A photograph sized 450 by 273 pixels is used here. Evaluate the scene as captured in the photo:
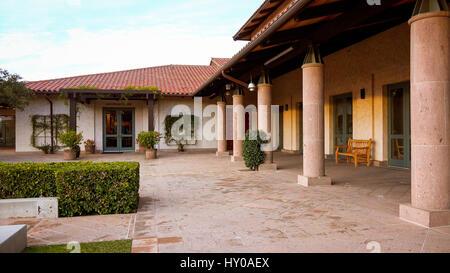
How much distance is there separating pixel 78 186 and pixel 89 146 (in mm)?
12288

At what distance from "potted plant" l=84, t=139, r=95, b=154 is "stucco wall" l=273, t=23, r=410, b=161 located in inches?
450

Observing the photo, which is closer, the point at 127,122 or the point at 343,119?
the point at 343,119

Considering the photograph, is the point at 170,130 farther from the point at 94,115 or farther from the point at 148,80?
the point at 94,115

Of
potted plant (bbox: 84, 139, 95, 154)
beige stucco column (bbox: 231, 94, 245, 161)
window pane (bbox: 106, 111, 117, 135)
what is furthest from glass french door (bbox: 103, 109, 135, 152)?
beige stucco column (bbox: 231, 94, 245, 161)

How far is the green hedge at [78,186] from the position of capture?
13.6 ft

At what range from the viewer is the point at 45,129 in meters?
15.4

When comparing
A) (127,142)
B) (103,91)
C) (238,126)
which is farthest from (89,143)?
(238,126)

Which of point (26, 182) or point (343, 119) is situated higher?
point (343, 119)

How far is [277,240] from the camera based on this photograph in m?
3.10

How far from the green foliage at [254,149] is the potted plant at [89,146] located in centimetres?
1013

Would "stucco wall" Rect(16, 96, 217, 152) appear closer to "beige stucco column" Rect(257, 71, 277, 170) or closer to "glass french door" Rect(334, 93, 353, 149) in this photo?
"glass french door" Rect(334, 93, 353, 149)

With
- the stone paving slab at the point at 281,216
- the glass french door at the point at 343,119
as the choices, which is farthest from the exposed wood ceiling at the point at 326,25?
the stone paving slab at the point at 281,216

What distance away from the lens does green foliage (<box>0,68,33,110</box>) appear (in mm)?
12352

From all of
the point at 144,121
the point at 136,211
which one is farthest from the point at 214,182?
the point at 144,121
